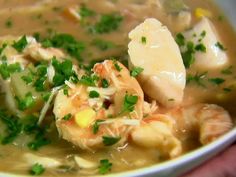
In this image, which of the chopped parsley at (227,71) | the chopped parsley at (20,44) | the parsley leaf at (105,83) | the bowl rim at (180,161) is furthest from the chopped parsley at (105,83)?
the chopped parsley at (227,71)

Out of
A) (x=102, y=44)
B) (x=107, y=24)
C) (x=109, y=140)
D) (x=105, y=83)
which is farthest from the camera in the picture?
(x=107, y=24)

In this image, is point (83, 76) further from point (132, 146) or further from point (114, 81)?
point (132, 146)

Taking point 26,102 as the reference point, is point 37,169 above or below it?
below

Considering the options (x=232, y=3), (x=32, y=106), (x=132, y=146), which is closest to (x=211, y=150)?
(x=132, y=146)

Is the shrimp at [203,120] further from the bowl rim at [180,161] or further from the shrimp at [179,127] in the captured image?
the bowl rim at [180,161]

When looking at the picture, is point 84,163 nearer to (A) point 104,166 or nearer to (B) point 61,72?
(A) point 104,166

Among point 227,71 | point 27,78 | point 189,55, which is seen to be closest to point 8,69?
point 27,78

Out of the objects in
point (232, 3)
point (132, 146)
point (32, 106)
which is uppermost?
point (232, 3)

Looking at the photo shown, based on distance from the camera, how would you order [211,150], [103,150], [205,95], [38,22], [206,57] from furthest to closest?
1. [38,22]
2. [206,57]
3. [205,95]
4. [103,150]
5. [211,150]
